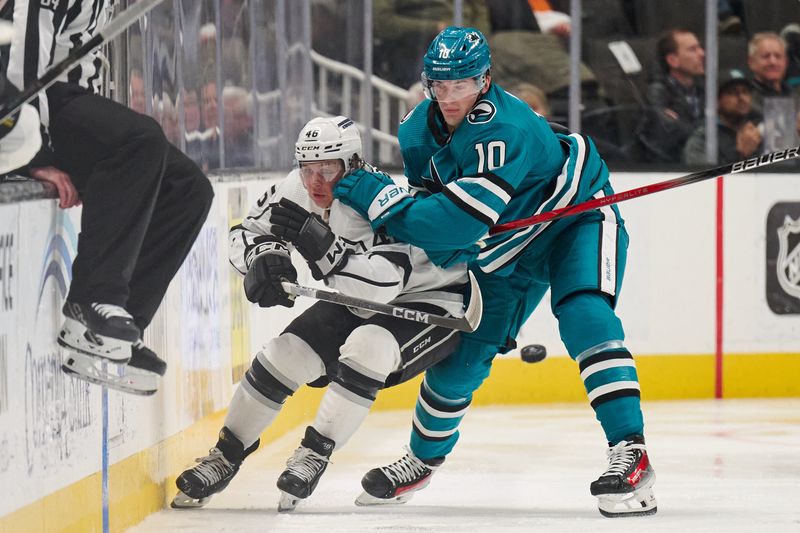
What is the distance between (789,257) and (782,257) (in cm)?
3

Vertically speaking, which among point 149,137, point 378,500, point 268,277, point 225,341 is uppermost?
point 149,137

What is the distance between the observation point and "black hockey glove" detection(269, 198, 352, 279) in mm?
3375

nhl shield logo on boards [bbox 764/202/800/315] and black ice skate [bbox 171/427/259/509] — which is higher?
nhl shield logo on boards [bbox 764/202/800/315]

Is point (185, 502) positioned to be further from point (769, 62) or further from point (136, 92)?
point (769, 62)

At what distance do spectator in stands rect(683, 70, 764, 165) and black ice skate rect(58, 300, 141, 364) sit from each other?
3.94m

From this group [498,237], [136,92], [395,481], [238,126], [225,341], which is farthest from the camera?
[238,126]

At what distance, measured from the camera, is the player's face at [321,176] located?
136 inches

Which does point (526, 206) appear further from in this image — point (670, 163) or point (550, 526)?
point (670, 163)

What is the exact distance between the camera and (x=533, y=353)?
6.14 metres

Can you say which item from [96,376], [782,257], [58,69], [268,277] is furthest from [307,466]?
[782,257]

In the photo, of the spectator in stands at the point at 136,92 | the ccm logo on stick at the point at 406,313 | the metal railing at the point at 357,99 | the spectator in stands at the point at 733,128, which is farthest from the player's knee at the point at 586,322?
the spectator in stands at the point at 733,128

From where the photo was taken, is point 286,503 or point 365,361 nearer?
point 365,361

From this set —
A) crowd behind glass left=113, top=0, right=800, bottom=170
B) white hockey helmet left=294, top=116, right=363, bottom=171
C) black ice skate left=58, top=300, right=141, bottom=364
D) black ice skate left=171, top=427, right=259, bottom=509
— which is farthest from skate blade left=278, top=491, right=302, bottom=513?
crowd behind glass left=113, top=0, right=800, bottom=170

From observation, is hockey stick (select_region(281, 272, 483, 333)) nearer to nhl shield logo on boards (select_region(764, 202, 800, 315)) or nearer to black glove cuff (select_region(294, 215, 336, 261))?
black glove cuff (select_region(294, 215, 336, 261))
